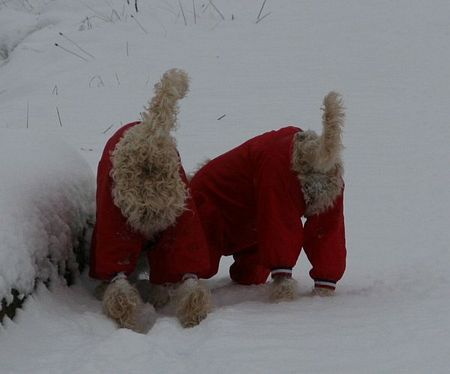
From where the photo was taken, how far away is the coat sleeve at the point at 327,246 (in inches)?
137

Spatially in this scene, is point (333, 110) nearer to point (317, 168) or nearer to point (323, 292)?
point (317, 168)

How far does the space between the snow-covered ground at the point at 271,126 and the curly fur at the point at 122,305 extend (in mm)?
78

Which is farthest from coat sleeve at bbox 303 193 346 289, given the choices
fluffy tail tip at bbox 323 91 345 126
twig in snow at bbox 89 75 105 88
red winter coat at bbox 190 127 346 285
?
twig in snow at bbox 89 75 105 88

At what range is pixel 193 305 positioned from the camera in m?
3.03

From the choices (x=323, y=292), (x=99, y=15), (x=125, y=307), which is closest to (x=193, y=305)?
(x=125, y=307)

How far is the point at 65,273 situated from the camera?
3.41 meters

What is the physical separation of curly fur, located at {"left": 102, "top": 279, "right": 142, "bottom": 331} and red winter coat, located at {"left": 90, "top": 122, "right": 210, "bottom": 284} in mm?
97

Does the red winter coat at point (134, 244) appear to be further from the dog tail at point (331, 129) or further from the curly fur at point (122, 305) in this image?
the dog tail at point (331, 129)

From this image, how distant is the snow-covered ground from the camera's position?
2.50m

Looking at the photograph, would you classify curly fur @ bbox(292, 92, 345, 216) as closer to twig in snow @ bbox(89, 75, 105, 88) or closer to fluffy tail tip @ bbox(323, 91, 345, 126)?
fluffy tail tip @ bbox(323, 91, 345, 126)

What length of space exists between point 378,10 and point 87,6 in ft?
12.7

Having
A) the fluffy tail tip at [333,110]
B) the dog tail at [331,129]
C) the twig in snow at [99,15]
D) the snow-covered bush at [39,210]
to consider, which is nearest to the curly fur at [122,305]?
the snow-covered bush at [39,210]

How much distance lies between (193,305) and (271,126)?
3092mm

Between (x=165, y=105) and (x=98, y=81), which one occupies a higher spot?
(x=165, y=105)
